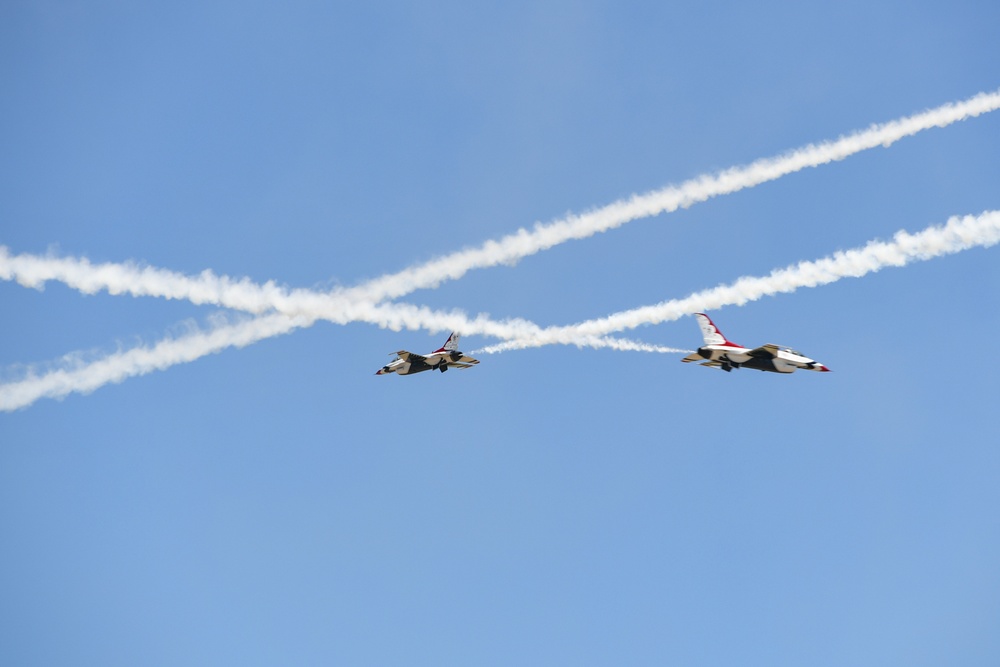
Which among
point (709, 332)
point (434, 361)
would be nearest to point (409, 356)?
point (434, 361)

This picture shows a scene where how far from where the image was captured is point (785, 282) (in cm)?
4900

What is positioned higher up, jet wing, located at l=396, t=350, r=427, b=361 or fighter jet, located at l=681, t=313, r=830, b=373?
jet wing, located at l=396, t=350, r=427, b=361

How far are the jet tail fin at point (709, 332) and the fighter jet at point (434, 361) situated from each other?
13.8 meters

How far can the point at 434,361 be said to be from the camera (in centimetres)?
5731

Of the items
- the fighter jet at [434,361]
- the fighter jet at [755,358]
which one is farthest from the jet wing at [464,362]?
the fighter jet at [755,358]

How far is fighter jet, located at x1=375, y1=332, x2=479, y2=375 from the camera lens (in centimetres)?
5706

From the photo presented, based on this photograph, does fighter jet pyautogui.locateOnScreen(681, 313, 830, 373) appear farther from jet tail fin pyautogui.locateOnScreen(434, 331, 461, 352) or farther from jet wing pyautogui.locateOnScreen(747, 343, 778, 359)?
jet tail fin pyautogui.locateOnScreen(434, 331, 461, 352)

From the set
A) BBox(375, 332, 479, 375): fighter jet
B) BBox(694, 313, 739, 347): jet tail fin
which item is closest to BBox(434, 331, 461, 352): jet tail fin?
BBox(375, 332, 479, 375): fighter jet

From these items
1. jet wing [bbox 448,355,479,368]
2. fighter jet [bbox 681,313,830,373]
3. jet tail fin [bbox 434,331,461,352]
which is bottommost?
fighter jet [bbox 681,313,830,373]

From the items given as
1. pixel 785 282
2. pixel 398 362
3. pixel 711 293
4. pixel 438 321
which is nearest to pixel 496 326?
pixel 438 321

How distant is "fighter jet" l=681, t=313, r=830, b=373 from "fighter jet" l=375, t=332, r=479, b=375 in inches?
567

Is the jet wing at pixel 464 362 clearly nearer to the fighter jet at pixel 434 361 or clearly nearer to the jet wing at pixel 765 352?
the fighter jet at pixel 434 361

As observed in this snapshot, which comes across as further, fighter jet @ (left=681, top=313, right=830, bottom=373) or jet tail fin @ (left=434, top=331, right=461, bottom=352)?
jet tail fin @ (left=434, top=331, right=461, bottom=352)

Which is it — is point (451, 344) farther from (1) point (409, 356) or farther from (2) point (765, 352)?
(2) point (765, 352)
